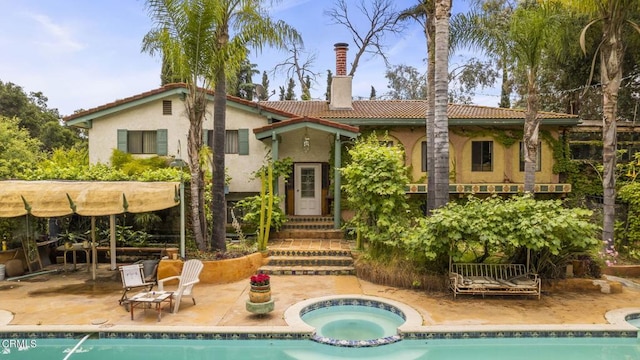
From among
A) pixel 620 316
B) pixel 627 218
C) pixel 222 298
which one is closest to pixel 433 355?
pixel 620 316

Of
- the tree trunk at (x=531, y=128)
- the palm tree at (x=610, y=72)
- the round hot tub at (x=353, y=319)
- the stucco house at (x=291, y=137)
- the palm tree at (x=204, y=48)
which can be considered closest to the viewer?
the round hot tub at (x=353, y=319)

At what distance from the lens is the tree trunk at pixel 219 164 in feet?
35.0

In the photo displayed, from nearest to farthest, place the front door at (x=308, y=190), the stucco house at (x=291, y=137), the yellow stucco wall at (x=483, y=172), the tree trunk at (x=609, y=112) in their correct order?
the tree trunk at (x=609, y=112) → the stucco house at (x=291, y=137) → the front door at (x=308, y=190) → the yellow stucco wall at (x=483, y=172)

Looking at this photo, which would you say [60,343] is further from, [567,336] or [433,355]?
[567,336]

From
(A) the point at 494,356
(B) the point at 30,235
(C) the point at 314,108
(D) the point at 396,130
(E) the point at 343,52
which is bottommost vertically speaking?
(A) the point at 494,356

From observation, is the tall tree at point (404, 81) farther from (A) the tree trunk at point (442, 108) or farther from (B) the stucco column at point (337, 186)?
(A) the tree trunk at point (442, 108)

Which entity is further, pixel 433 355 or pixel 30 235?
pixel 30 235

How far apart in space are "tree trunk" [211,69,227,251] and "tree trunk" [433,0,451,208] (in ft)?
19.3

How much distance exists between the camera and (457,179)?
17.3 meters

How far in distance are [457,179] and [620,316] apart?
33.4ft

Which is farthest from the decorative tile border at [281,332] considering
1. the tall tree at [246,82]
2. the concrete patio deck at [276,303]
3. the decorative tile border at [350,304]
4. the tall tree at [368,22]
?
the tall tree at [246,82]

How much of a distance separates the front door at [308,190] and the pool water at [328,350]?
362 inches

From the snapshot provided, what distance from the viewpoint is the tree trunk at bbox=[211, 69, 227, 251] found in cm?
1066

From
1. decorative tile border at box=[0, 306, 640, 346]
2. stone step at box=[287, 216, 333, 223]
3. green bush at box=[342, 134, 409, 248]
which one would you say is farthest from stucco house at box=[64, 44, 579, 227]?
decorative tile border at box=[0, 306, 640, 346]
